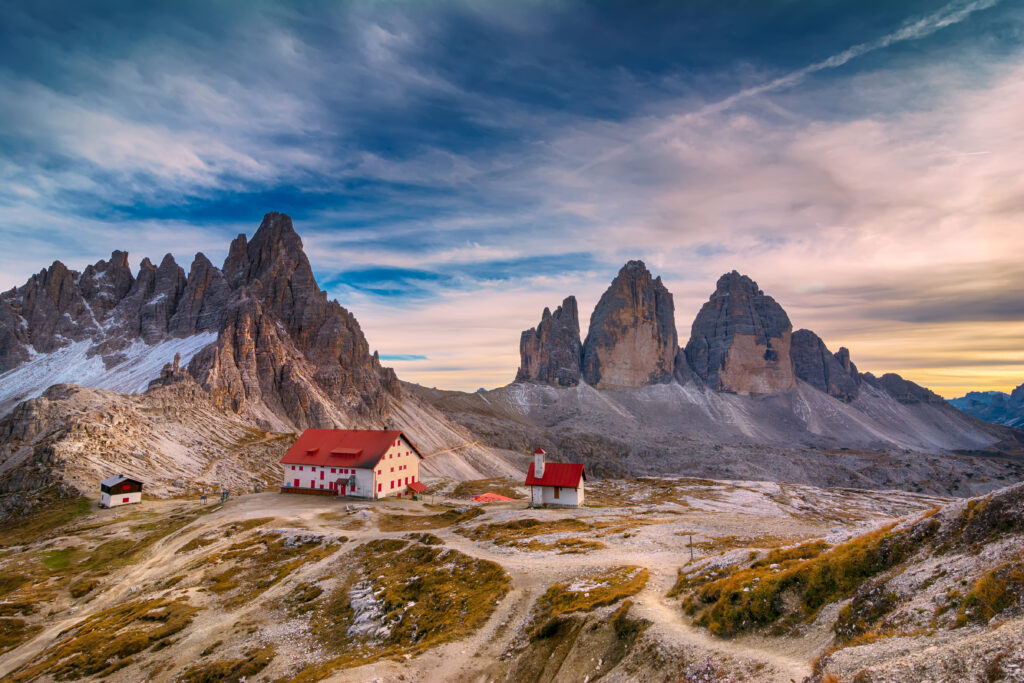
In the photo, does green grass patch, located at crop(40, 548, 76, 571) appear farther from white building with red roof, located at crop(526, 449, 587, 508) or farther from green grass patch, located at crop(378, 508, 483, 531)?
white building with red roof, located at crop(526, 449, 587, 508)

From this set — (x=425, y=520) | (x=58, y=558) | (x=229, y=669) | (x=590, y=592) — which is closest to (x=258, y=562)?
(x=425, y=520)

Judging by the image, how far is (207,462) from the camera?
114125mm

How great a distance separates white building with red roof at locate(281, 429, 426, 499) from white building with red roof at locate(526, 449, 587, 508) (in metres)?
26.6

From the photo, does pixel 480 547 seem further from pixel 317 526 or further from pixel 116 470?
pixel 116 470

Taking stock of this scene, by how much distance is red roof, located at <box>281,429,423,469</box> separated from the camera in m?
85.4

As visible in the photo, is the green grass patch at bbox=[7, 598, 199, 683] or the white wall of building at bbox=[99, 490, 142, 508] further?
the white wall of building at bbox=[99, 490, 142, 508]

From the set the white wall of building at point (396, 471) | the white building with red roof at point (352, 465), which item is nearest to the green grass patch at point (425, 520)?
the white wall of building at point (396, 471)

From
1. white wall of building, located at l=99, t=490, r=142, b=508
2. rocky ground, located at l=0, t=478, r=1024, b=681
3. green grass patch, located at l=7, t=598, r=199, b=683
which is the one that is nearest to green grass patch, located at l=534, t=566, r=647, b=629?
rocky ground, located at l=0, t=478, r=1024, b=681

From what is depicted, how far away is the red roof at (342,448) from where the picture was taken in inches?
3361

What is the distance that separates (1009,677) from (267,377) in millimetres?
193160

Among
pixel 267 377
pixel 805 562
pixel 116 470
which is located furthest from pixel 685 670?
pixel 267 377

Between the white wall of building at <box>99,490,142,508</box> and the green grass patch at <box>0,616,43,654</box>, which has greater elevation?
the white wall of building at <box>99,490,142,508</box>

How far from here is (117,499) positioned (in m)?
81.4

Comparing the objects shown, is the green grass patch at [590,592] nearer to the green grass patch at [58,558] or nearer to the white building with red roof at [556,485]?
the white building with red roof at [556,485]
